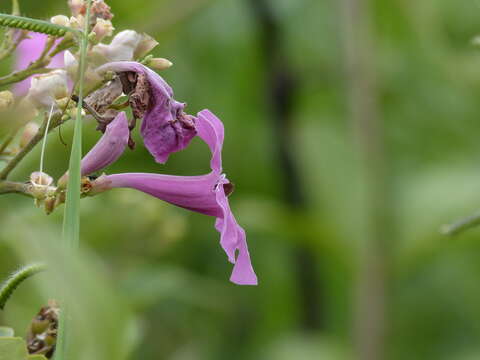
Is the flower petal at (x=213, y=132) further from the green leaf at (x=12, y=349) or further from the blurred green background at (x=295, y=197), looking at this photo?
the blurred green background at (x=295, y=197)

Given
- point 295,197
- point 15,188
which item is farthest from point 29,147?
point 295,197

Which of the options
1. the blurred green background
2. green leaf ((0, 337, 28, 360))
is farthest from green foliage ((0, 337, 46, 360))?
the blurred green background

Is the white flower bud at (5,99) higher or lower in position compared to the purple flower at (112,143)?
higher

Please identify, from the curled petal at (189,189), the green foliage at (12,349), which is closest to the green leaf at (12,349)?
the green foliage at (12,349)

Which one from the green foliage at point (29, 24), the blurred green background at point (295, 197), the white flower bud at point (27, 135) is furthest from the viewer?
the blurred green background at point (295, 197)

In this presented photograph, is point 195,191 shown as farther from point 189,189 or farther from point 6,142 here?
point 6,142

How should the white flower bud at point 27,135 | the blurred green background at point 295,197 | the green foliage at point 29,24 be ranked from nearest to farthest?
the green foliage at point 29,24
the white flower bud at point 27,135
the blurred green background at point 295,197
